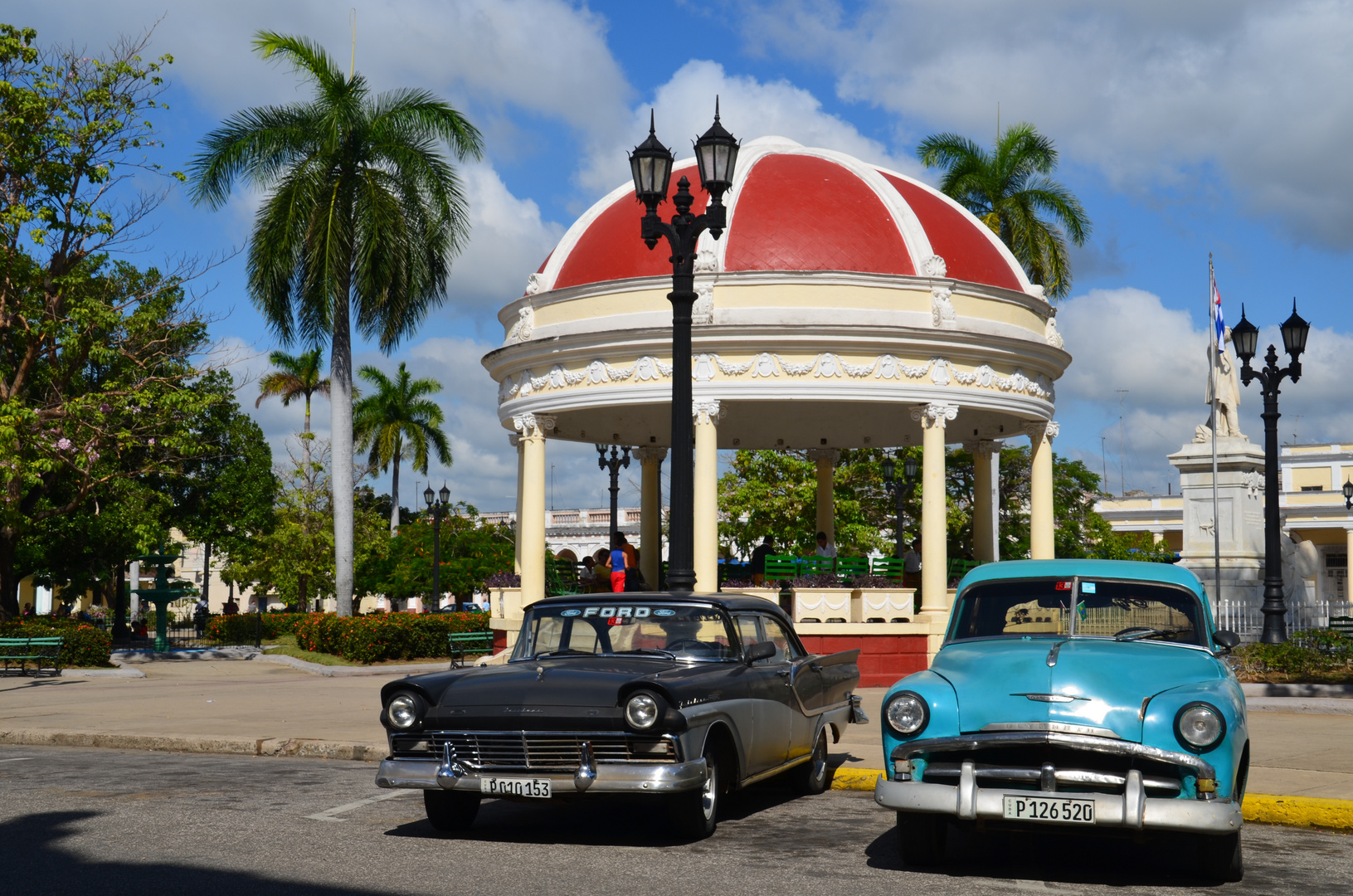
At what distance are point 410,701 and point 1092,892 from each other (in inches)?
163

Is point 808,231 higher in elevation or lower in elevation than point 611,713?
higher

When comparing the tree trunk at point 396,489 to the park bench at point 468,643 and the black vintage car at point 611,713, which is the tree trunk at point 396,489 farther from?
the black vintage car at point 611,713

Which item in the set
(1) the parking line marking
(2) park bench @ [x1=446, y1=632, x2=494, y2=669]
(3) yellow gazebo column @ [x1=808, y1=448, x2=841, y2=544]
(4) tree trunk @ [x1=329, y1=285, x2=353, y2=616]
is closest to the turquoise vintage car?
(1) the parking line marking

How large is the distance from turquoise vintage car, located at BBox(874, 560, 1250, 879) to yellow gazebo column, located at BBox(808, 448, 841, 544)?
69.8 ft

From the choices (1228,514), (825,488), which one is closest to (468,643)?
(825,488)

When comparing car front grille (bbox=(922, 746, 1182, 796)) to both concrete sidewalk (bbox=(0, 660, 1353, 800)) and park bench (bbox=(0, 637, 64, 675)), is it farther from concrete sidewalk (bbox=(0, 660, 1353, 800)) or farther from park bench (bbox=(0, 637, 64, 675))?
park bench (bbox=(0, 637, 64, 675))

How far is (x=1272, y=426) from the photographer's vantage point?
2188 centimetres

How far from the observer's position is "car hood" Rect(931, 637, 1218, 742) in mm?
6766

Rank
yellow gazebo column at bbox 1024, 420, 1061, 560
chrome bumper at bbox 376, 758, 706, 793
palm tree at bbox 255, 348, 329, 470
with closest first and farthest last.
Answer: chrome bumper at bbox 376, 758, 706, 793 → yellow gazebo column at bbox 1024, 420, 1061, 560 → palm tree at bbox 255, 348, 329, 470

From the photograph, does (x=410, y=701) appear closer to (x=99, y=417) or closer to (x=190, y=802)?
(x=190, y=802)

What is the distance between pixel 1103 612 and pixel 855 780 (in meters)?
3.14

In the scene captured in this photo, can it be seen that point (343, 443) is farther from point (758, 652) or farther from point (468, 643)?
point (758, 652)

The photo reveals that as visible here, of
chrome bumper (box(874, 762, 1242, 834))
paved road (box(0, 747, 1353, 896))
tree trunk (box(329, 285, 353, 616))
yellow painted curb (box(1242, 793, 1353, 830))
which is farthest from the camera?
tree trunk (box(329, 285, 353, 616))

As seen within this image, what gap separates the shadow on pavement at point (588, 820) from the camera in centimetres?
814
